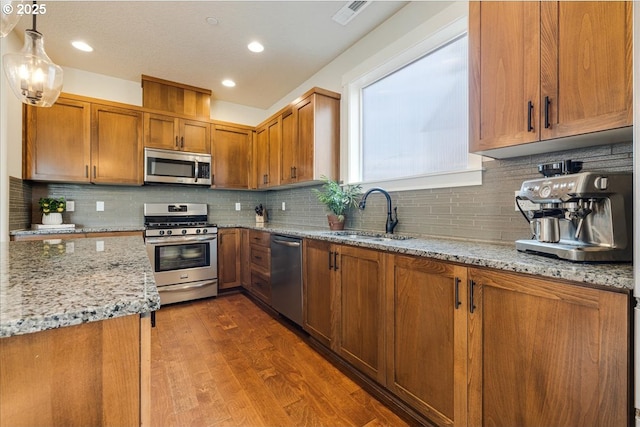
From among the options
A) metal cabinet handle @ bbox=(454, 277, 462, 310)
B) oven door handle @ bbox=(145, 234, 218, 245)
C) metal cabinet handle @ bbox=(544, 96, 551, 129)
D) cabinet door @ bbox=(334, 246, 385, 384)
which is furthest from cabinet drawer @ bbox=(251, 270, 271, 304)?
metal cabinet handle @ bbox=(544, 96, 551, 129)

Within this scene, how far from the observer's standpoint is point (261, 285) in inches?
128

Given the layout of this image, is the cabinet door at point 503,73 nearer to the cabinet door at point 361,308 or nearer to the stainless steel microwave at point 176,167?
the cabinet door at point 361,308

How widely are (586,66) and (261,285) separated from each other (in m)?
3.10

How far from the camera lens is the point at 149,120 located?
3438 mm

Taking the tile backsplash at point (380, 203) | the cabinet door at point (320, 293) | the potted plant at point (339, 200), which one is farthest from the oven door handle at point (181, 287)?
the potted plant at point (339, 200)

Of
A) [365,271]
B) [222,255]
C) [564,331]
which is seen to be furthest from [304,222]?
[564,331]

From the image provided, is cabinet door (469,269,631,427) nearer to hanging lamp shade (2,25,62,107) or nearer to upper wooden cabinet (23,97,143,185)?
hanging lamp shade (2,25,62,107)

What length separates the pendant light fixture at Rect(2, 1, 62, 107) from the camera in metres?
1.58

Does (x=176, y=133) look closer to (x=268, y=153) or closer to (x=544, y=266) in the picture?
(x=268, y=153)

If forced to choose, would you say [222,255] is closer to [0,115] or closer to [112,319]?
[0,115]

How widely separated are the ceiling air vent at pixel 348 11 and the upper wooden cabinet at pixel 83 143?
8.44 ft

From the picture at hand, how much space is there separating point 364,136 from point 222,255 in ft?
7.77

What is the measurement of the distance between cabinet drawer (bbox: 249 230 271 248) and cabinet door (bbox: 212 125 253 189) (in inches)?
35.6

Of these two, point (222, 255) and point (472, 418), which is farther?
point (222, 255)
